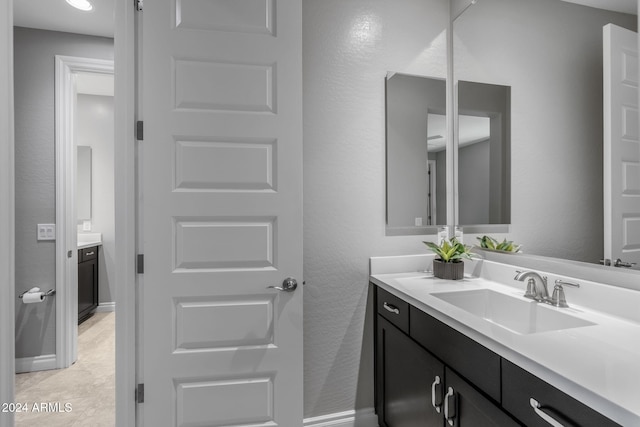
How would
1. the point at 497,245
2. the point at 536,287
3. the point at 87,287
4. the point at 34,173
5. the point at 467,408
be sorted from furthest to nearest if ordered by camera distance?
1. the point at 87,287
2. the point at 34,173
3. the point at 497,245
4. the point at 536,287
5. the point at 467,408

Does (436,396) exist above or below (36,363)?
above

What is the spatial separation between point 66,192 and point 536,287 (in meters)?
3.13

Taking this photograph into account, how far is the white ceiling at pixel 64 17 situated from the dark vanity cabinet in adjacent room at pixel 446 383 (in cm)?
264

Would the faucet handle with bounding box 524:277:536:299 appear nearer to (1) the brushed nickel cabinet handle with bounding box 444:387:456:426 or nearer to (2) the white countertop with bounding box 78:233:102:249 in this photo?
(1) the brushed nickel cabinet handle with bounding box 444:387:456:426

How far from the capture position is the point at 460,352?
106 centimetres

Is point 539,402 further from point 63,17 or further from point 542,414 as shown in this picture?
point 63,17

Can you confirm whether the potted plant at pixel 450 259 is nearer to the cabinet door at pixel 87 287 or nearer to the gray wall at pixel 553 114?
the gray wall at pixel 553 114

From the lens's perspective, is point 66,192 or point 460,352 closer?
point 460,352

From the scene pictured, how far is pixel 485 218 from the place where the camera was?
1.80 metres

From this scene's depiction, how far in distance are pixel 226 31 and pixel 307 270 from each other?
122cm

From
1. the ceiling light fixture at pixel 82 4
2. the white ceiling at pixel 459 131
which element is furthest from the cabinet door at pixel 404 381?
the ceiling light fixture at pixel 82 4

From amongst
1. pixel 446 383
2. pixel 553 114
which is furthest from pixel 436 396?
pixel 553 114

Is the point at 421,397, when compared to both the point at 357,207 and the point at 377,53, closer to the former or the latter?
the point at 357,207

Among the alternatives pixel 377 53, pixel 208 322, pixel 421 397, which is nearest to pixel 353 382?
pixel 421 397
